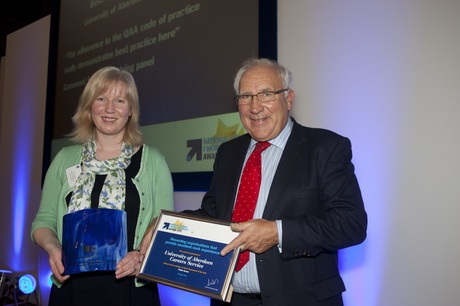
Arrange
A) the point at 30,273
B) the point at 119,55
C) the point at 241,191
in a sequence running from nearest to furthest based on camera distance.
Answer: the point at 241,191, the point at 119,55, the point at 30,273

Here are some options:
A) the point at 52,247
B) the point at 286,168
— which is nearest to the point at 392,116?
the point at 286,168

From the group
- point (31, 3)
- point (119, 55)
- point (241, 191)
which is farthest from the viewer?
point (31, 3)

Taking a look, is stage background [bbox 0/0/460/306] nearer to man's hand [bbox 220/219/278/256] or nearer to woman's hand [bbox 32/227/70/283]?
man's hand [bbox 220/219/278/256]

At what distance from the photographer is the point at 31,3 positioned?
27.7ft

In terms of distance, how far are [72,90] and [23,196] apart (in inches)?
67.4

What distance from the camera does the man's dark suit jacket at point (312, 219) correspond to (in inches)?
60.8

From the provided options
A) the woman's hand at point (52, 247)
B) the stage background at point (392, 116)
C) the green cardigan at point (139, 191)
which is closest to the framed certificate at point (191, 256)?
the green cardigan at point (139, 191)

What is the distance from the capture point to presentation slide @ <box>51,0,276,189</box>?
3.11m

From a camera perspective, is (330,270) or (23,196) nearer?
(330,270)

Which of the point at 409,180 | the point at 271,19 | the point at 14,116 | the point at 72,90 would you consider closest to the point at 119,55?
the point at 72,90

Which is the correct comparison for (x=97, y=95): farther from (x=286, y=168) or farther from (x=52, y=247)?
(x=286, y=168)

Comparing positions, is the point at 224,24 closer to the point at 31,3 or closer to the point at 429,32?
the point at 429,32

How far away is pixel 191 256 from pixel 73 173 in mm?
826

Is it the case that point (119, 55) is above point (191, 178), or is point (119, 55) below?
above
